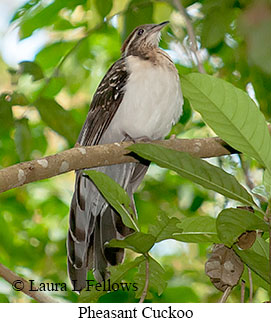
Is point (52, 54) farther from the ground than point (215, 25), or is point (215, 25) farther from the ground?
point (215, 25)

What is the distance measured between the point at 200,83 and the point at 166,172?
138 inches

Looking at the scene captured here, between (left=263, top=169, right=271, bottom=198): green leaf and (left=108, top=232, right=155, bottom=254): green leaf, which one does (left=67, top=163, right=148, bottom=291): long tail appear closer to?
(left=108, top=232, right=155, bottom=254): green leaf

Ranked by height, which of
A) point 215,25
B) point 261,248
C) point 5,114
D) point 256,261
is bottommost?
point 5,114

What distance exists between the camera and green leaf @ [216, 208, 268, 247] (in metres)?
1.66

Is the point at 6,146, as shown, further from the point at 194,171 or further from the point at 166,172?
the point at 194,171

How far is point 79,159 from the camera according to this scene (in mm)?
2590

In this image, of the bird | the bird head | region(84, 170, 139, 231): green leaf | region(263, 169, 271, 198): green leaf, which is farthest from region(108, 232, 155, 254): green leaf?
the bird head

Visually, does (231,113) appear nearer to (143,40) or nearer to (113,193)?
(113,193)

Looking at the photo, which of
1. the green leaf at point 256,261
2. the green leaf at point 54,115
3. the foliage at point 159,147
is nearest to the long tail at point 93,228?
the foliage at point 159,147

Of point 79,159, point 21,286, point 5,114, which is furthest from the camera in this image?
point 5,114

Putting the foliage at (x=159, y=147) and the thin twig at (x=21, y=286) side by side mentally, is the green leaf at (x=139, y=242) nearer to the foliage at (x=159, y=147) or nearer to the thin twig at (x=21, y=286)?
the foliage at (x=159, y=147)

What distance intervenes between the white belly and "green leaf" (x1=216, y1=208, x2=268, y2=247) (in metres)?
2.18

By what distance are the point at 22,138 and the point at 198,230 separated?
4.98 ft

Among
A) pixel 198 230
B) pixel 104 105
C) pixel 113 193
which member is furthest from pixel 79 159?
pixel 104 105
